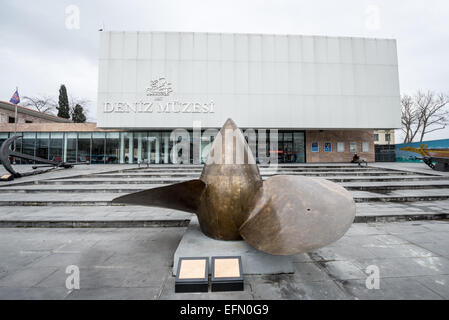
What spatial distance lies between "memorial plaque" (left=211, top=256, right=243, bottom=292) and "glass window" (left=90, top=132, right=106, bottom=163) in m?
24.2

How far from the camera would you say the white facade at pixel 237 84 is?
64.1 ft

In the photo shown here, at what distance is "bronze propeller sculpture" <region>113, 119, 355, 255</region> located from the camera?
2277 millimetres

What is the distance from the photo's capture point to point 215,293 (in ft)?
8.16

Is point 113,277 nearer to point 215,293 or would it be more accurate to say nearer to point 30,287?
point 30,287

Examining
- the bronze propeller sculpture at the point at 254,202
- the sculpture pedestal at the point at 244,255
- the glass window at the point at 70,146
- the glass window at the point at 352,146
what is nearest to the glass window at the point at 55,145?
the glass window at the point at 70,146

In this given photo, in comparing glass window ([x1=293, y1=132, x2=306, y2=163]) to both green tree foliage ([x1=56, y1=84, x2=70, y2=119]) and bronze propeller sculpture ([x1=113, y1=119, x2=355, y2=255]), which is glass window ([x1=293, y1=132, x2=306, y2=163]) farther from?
green tree foliage ([x1=56, y1=84, x2=70, y2=119])

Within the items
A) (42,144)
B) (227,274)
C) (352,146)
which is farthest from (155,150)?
(352,146)

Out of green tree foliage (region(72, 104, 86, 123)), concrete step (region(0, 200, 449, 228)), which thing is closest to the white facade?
concrete step (region(0, 200, 449, 228))

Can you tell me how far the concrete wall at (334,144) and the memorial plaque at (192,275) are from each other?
22440mm

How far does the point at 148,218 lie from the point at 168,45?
1963cm

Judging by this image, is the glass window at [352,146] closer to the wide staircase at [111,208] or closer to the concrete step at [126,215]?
the wide staircase at [111,208]

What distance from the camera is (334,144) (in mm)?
22891

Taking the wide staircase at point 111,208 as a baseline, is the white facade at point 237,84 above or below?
above

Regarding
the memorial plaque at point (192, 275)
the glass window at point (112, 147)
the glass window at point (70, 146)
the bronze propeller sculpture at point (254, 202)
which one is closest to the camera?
the bronze propeller sculpture at point (254, 202)
